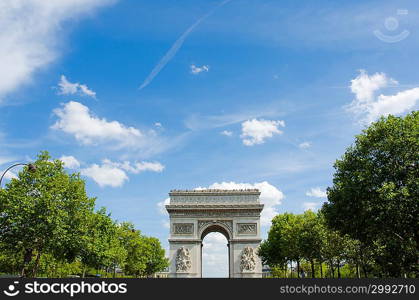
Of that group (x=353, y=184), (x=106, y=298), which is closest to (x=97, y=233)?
(x=353, y=184)

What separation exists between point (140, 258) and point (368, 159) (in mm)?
59543

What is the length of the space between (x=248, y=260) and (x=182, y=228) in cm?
1049

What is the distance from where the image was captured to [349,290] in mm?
14039

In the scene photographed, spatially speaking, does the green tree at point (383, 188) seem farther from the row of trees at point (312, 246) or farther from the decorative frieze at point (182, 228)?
the decorative frieze at point (182, 228)

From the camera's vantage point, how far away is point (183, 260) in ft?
187

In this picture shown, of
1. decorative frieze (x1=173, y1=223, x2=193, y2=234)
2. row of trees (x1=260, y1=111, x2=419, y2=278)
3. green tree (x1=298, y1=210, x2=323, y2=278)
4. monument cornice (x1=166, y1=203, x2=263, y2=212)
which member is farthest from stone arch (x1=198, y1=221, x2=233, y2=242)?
row of trees (x1=260, y1=111, x2=419, y2=278)

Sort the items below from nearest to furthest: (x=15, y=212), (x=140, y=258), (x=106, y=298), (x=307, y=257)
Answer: (x=106, y=298) → (x=15, y=212) → (x=307, y=257) → (x=140, y=258)

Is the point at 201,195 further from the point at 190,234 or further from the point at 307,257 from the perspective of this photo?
the point at 307,257

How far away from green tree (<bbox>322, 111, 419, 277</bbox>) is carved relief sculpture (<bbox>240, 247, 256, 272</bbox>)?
82.5 feet

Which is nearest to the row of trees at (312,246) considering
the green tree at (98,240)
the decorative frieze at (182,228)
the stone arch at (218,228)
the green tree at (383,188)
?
the green tree at (383,188)

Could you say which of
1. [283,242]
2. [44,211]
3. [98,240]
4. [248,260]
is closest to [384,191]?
[44,211]

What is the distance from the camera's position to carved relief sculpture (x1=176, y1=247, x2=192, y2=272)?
56.6m

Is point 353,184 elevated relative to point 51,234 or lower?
elevated

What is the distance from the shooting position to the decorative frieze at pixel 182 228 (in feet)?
193
